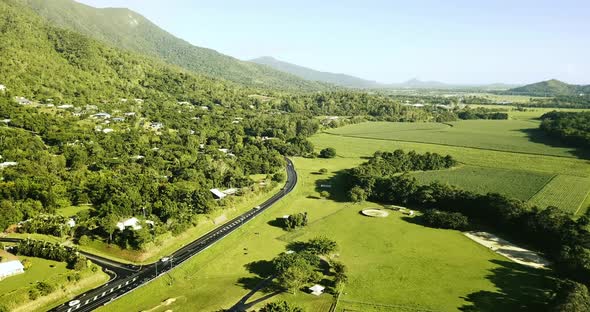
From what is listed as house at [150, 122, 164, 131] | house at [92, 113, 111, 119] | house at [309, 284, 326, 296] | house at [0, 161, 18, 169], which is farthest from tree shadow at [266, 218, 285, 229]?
house at [92, 113, 111, 119]

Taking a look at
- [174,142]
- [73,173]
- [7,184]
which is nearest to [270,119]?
[174,142]

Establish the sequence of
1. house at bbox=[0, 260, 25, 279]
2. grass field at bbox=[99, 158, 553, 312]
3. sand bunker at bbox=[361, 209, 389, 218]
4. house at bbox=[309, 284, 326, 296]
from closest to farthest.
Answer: grass field at bbox=[99, 158, 553, 312], house at bbox=[309, 284, 326, 296], house at bbox=[0, 260, 25, 279], sand bunker at bbox=[361, 209, 389, 218]

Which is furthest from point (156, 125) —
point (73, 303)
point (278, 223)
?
point (73, 303)

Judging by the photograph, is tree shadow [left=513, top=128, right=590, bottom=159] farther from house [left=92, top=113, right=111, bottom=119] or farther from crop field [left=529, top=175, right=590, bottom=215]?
house [left=92, top=113, right=111, bottom=119]

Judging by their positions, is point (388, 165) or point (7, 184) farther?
point (388, 165)

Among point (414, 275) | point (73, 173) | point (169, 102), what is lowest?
point (414, 275)

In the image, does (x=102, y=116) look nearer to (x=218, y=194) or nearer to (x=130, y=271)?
(x=218, y=194)

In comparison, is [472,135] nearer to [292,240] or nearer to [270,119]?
[270,119]
